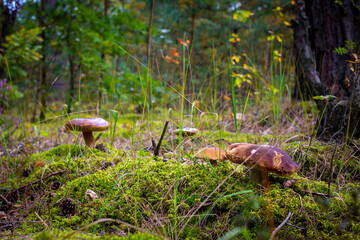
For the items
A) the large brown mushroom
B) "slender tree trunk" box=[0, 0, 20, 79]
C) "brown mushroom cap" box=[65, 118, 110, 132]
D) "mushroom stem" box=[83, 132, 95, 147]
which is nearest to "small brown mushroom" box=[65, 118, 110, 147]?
"brown mushroom cap" box=[65, 118, 110, 132]

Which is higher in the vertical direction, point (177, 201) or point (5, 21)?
point (5, 21)

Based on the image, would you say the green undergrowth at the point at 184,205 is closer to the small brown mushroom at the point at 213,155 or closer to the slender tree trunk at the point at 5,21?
the small brown mushroom at the point at 213,155

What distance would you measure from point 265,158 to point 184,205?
52 centimetres

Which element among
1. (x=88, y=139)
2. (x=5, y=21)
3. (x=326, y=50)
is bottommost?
(x=88, y=139)

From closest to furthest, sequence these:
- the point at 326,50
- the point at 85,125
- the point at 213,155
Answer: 1. the point at 213,155
2. the point at 85,125
3. the point at 326,50

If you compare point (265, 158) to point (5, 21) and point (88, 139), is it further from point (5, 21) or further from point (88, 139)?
point (5, 21)

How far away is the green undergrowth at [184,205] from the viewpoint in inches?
41.3

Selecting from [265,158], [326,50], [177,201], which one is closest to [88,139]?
[177,201]

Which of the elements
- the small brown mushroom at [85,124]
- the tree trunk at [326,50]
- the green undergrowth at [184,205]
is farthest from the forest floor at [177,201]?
the tree trunk at [326,50]

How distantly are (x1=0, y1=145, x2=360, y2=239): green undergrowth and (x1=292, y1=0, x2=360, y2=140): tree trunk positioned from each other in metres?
0.91

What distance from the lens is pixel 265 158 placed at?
44.5 inches

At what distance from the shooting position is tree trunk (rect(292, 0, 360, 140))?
6.64 ft

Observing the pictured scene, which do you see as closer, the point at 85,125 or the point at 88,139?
the point at 85,125

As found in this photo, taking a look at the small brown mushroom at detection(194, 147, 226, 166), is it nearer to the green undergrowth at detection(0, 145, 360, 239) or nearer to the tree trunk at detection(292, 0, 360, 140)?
the green undergrowth at detection(0, 145, 360, 239)
